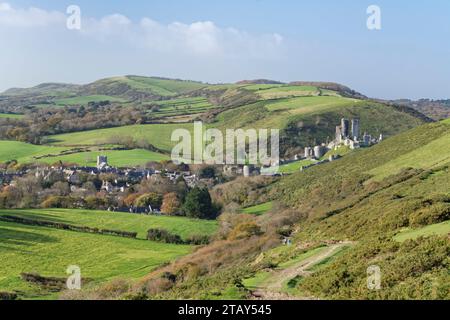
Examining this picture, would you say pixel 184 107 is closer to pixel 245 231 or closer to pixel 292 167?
pixel 292 167

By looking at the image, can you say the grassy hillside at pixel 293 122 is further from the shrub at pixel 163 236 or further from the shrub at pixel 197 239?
the shrub at pixel 197 239

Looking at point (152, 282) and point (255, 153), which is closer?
point (152, 282)

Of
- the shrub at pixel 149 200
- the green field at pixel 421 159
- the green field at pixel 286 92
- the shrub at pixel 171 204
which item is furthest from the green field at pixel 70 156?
the green field at pixel 286 92

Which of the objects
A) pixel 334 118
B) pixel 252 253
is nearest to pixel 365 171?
pixel 252 253

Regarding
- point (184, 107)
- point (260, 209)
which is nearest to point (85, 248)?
point (260, 209)

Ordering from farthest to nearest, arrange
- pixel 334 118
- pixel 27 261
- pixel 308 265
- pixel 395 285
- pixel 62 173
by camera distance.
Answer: pixel 334 118
pixel 62 173
pixel 27 261
pixel 308 265
pixel 395 285

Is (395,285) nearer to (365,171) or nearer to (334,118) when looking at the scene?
(365,171)


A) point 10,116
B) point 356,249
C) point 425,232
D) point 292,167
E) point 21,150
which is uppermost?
point 10,116
